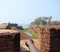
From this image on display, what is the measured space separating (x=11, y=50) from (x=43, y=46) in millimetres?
1679

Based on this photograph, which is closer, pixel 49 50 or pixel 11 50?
pixel 11 50

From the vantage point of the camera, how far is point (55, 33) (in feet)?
15.4

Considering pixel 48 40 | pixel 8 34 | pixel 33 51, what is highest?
pixel 8 34

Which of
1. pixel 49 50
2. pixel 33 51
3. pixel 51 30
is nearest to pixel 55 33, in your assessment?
pixel 51 30

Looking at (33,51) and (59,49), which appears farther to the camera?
(33,51)

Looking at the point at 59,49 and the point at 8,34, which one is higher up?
the point at 8,34

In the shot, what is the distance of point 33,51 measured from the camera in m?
6.00

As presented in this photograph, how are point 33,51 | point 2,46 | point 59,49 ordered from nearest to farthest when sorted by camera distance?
point 2,46 < point 59,49 < point 33,51

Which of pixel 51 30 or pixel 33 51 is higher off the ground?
pixel 51 30

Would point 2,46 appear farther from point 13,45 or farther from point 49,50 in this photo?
point 49,50

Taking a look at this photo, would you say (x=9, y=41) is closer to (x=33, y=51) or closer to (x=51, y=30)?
(x=51, y=30)

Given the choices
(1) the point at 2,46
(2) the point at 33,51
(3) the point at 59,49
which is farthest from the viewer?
(2) the point at 33,51

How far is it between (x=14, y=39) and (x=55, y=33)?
1.56m

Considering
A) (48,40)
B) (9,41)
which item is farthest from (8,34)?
(48,40)
